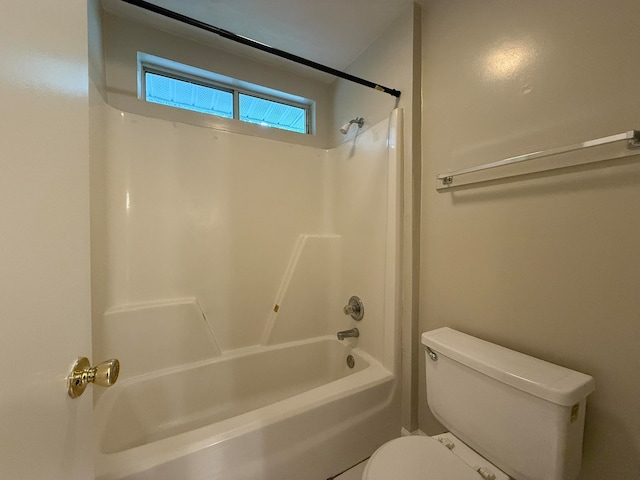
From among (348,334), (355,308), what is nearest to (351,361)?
(348,334)

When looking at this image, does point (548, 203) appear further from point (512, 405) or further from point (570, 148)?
point (512, 405)

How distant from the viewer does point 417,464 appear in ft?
2.95

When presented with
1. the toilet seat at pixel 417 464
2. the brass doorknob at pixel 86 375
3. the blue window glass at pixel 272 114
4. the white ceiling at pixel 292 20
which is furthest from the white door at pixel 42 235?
the blue window glass at pixel 272 114

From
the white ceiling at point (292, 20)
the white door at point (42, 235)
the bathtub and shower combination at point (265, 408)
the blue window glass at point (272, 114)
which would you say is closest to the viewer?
the white door at point (42, 235)

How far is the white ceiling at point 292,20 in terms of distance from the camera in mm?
1416

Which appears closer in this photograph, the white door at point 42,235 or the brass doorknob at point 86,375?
the white door at point 42,235

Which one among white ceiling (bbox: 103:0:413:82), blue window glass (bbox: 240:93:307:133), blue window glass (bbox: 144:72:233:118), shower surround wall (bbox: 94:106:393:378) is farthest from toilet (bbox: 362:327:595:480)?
blue window glass (bbox: 144:72:233:118)

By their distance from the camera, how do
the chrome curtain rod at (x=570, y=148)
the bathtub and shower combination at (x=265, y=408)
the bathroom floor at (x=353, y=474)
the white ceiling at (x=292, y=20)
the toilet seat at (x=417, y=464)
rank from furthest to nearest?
the white ceiling at (x=292, y=20), the bathroom floor at (x=353, y=474), the bathtub and shower combination at (x=265, y=408), the toilet seat at (x=417, y=464), the chrome curtain rod at (x=570, y=148)

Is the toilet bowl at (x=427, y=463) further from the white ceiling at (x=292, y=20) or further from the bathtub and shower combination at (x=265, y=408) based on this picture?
the white ceiling at (x=292, y=20)

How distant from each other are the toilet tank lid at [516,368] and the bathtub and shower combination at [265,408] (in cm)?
42

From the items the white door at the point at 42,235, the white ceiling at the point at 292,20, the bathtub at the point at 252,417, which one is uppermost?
the white ceiling at the point at 292,20

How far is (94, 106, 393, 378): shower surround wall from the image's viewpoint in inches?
59.6

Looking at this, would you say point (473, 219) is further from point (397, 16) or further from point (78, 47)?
point (78, 47)

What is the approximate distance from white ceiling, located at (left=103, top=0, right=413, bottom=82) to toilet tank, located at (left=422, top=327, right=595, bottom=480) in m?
1.76
